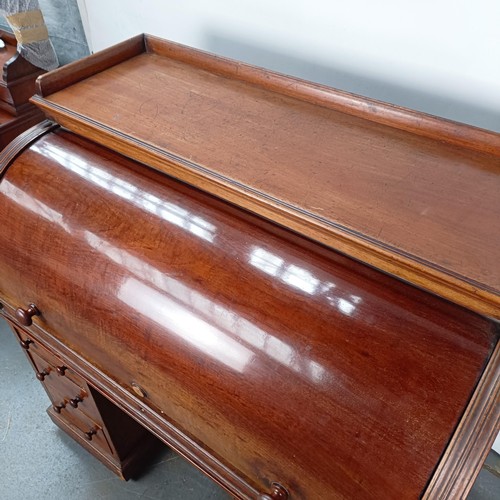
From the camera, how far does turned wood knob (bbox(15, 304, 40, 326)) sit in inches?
43.5

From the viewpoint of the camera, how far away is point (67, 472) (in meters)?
1.72

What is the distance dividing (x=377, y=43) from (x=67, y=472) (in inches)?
66.4

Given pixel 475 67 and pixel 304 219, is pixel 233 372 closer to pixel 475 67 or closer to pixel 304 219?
pixel 304 219

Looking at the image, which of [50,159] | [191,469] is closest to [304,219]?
[50,159]

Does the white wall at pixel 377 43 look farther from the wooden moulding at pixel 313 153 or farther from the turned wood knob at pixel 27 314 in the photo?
the turned wood knob at pixel 27 314

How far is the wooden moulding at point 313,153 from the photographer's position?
30.0 inches

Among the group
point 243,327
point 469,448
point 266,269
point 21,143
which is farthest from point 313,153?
point 21,143

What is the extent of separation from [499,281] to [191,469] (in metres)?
1.38

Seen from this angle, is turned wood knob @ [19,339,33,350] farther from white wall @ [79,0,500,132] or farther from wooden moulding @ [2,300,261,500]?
white wall @ [79,0,500,132]

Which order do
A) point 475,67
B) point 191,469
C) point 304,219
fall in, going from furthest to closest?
point 191,469
point 475,67
point 304,219

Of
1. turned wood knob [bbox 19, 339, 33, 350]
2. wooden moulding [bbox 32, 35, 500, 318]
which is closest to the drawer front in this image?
turned wood knob [bbox 19, 339, 33, 350]

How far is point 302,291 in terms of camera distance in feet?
2.72

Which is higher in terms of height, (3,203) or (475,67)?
(475,67)

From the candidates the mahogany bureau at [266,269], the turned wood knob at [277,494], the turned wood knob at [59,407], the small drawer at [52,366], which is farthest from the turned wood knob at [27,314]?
the turned wood knob at [277,494]
